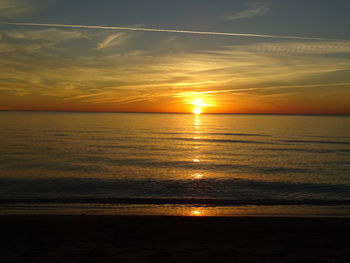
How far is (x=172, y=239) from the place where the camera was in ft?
33.9

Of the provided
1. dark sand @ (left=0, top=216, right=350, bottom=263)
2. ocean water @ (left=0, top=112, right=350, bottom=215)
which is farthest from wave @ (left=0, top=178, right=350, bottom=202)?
dark sand @ (left=0, top=216, right=350, bottom=263)

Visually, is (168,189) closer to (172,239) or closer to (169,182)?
(169,182)

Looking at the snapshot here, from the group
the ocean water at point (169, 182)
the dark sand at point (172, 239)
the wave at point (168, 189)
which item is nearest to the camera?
the dark sand at point (172, 239)

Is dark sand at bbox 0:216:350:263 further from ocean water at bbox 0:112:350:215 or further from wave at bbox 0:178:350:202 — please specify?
wave at bbox 0:178:350:202

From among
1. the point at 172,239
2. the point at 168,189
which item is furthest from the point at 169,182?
the point at 172,239

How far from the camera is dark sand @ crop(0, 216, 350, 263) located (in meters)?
8.59

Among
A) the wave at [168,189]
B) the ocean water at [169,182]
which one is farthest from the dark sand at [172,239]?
the wave at [168,189]

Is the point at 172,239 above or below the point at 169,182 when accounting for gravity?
above

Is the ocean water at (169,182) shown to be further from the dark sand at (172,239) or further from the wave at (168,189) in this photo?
the dark sand at (172,239)

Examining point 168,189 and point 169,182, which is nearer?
point 168,189

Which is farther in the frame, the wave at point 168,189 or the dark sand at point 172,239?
the wave at point 168,189

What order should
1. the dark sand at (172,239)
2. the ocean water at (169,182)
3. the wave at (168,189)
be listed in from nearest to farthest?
the dark sand at (172,239), the ocean water at (169,182), the wave at (168,189)

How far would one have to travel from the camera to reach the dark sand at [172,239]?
28.2 ft

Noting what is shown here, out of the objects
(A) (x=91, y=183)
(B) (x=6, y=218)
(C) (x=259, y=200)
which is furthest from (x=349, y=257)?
(A) (x=91, y=183)
